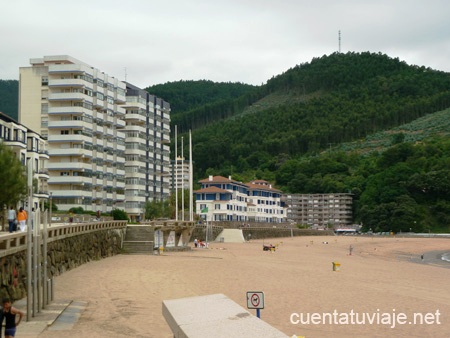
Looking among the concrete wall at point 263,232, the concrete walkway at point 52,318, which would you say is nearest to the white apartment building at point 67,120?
the concrete wall at point 263,232

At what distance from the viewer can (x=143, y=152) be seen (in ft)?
386

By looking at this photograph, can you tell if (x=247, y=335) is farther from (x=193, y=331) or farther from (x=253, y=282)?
(x=253, y=282)

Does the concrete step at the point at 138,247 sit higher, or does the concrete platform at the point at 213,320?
the concrete platform at the point at 213,320

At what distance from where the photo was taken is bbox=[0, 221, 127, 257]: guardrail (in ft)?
61.2

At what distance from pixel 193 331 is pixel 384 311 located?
15829 mm

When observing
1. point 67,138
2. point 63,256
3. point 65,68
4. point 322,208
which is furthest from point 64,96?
point 322,208

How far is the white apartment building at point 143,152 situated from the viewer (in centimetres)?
11431

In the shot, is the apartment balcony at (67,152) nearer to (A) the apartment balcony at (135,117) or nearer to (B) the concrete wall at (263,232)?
(A) the apartment balcony at (135,117)

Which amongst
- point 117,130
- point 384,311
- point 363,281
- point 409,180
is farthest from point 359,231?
point 384,311

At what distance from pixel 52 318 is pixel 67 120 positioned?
273ft

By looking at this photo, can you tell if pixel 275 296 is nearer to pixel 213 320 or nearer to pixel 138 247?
pixel 213 320

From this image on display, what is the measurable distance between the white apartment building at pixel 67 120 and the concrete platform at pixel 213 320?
292 feet

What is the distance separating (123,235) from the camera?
4984 cm

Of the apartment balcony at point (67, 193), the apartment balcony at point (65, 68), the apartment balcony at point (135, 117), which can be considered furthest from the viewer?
the apartment balcony at point (135, 117)
